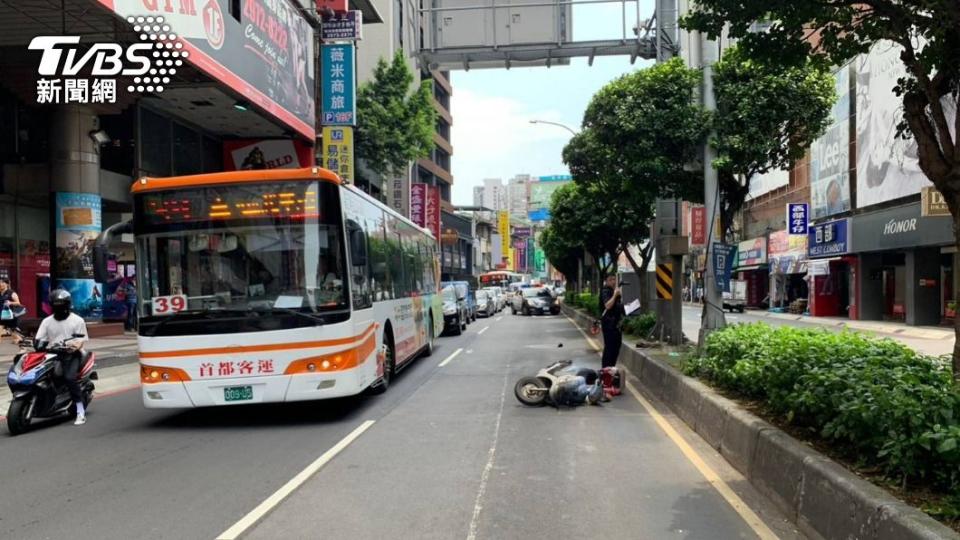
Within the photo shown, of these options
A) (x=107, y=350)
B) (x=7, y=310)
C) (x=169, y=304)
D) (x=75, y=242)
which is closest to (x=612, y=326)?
(x=169, y=304)

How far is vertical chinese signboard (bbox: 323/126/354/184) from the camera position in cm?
2705

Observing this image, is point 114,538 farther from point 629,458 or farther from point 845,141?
point 845,141

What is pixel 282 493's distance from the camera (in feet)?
19.7

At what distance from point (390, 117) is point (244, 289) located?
2474 cm

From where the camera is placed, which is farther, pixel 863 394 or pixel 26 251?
pixel 26 251

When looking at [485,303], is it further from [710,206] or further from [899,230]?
[710,206]

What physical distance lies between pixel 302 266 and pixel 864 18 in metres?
6.31

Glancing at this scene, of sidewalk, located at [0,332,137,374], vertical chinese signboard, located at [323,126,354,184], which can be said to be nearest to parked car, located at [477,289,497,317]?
vertical chinese signboard, located at [323,126,354,184]

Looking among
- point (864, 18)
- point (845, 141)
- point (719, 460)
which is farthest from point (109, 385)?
point (845, 141)

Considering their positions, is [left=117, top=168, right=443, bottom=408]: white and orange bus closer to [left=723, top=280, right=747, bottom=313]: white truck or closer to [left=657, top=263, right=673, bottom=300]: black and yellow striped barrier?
[left=657, top=263, right=673, bottom=300]: black and yellow striped barrier

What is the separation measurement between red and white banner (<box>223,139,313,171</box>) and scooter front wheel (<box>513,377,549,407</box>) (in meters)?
18.8

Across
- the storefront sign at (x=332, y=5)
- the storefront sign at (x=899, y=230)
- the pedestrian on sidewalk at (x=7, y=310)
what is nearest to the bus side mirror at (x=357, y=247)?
the pedestrian on sidewalk at (x=7, y=310)

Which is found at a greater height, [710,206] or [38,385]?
[710,206]

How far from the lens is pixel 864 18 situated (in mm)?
5828
